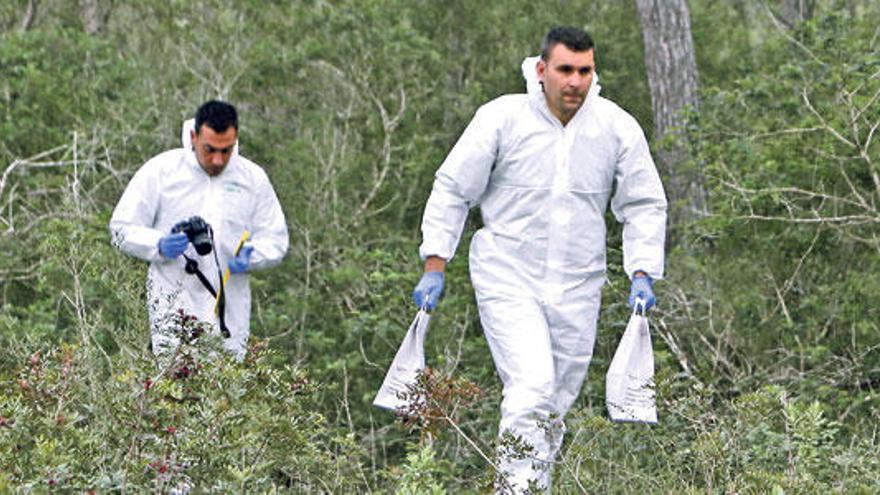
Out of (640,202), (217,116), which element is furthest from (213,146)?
(640,202)

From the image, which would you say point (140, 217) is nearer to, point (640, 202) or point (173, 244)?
point (173, 244)

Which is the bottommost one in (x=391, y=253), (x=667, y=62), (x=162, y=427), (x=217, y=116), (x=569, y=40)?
(x=391, y=253)

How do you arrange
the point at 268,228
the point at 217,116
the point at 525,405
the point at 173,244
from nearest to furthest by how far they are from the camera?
1. the point at 525,405
2. the point at 173,244
3. the point at 217,116
4. the point at 268,228

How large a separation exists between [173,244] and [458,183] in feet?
4.50

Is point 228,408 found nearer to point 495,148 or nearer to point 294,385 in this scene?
point 294,385

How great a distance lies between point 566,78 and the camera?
672 centimetres

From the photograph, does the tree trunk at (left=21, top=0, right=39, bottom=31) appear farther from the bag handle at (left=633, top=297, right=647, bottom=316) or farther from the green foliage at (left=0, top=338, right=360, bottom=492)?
the green foliage at (left=0, top=338, right=360, bottom=492)

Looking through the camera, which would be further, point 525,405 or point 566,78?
point 566,78

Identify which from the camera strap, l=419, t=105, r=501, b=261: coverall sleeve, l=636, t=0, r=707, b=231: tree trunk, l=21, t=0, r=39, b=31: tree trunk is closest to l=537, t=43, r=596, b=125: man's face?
l=419, t=105, r=501, b=261: coverall sleeve

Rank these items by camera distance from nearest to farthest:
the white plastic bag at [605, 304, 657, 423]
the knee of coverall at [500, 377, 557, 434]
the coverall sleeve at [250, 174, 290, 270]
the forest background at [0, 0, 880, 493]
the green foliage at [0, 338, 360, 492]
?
the green foliage at [0, 338, 360, 492] → the forest background at [0, 0, 880, 493] → the knee of coverall at [500, 377, 557, 434] → the white plastic bag at [605, 304, 657, 423] → the coverall sleeve at [250, 174, 290, 270]

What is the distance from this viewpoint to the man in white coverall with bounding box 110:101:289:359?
25.3 ft

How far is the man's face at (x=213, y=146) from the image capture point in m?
7.71

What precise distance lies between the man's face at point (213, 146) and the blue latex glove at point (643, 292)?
192 centimetres

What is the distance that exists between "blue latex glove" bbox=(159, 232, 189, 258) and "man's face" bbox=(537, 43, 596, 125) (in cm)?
168
